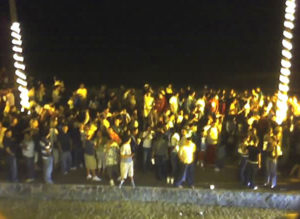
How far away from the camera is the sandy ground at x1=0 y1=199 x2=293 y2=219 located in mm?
11641

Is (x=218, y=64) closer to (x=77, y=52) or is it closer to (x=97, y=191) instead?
(x=77, y=52)

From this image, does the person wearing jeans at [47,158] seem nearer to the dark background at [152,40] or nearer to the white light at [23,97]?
the white light at [23,97]

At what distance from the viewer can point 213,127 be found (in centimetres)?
1382

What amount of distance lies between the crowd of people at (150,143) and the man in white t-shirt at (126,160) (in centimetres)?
3

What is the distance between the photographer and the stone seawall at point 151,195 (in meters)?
12.2

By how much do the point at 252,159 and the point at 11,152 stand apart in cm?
644

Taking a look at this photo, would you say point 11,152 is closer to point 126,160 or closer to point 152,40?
point 126,160

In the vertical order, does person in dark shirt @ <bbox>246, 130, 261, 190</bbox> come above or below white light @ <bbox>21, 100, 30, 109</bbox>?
below

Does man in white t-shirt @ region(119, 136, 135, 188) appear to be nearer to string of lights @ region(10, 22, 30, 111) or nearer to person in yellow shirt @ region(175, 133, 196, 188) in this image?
person in yellow shirt @ region(175, 133, 196, 188)

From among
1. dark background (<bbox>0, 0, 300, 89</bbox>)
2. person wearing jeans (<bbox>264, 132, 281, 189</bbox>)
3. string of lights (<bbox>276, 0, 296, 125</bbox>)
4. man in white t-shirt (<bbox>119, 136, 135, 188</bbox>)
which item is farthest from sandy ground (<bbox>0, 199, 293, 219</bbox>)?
dark background (<bbox>0, 0, 300, 89</bbox>)

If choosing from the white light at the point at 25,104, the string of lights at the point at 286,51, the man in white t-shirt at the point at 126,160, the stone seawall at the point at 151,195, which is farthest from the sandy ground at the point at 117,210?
the white light at the point at 25,104

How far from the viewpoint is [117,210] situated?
470 inches

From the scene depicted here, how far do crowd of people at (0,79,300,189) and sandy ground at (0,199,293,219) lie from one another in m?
0.76

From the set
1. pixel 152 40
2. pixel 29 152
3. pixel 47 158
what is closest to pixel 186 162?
pixel 47 158
